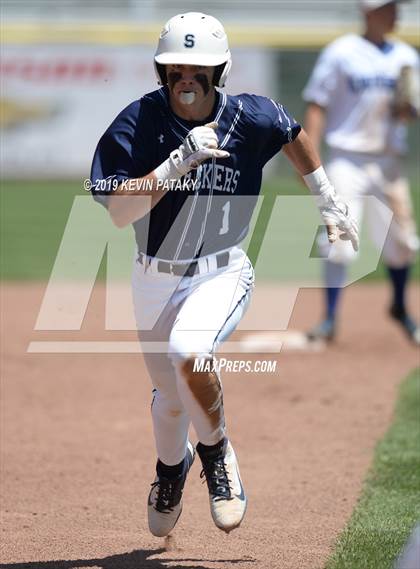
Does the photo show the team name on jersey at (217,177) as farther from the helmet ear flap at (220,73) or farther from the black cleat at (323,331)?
the black cleat at (323,331)

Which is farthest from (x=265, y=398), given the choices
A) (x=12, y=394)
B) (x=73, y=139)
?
(x=73, y=139)

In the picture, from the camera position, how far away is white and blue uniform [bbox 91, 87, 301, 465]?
4.31 metres

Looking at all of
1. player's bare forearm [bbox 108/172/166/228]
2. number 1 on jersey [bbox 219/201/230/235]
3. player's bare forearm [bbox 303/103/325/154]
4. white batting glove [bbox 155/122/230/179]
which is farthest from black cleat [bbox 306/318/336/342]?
white batting glove [bbox 155/122/230/179]

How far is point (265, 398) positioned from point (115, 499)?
2314 mm

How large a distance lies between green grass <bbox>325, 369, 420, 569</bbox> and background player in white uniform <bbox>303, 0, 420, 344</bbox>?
7.72 ft

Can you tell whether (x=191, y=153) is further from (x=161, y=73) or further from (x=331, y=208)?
(x=331, y=208)

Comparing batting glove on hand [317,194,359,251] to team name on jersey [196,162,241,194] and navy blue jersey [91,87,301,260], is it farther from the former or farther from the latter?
team name on jersey [196,162,241,194]

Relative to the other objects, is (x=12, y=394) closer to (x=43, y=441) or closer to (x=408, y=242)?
(x=43, y=441)

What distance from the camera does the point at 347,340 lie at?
9.32 meters

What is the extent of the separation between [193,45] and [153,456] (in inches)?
104

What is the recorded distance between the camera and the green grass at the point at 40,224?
12719mm

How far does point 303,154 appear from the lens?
4.77 metres

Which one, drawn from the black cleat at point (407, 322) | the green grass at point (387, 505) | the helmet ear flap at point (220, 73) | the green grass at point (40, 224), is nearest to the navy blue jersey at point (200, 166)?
the helmet ear flap at point (220, 73)

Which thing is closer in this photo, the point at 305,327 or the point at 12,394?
the point at 12,394
